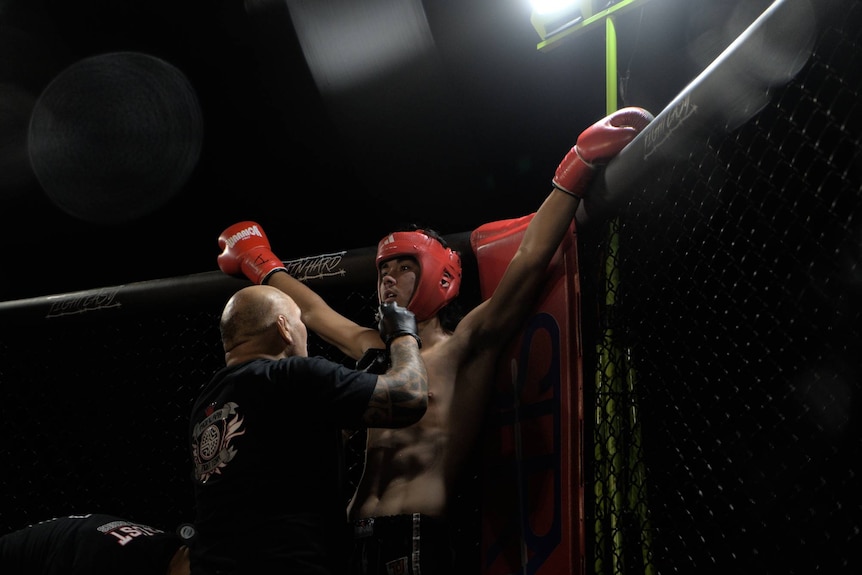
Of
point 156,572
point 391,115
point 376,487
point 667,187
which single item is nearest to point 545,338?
point 667,187

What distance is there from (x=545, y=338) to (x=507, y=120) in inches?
191

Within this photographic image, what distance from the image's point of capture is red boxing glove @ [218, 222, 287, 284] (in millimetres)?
2666

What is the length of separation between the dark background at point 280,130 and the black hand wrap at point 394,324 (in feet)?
14.4

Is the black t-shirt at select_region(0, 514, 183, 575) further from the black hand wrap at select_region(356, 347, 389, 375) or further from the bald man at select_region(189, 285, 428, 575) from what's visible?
the black hand wrap at select_region(356, 347, 389, 375)

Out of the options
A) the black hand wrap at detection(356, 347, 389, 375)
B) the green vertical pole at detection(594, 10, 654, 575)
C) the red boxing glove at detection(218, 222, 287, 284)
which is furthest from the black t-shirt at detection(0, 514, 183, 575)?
the green vertical pole at detection(594, 10, 654, 575)

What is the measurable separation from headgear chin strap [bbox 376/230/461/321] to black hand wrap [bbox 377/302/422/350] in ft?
1.08

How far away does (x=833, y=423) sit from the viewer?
2.52m

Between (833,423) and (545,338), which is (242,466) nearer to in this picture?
(545,338)

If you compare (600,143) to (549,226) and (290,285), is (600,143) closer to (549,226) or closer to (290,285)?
(549,226)

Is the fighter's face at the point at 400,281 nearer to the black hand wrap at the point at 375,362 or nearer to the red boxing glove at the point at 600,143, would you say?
the black hand wrap at the point at 375,362

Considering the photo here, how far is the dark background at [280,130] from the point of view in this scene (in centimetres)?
623

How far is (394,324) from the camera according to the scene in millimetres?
1992

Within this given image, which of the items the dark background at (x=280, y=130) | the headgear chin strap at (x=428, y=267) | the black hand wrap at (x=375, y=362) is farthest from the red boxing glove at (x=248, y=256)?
the dark background at (x=280, y=130)

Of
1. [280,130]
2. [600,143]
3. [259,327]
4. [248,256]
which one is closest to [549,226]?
[600,143]
